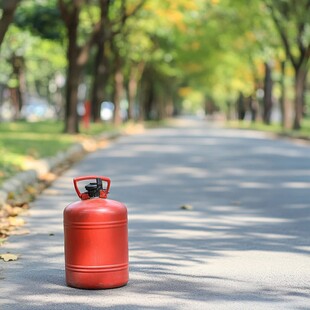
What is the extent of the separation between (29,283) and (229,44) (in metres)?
57.5

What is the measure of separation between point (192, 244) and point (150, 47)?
2119 inches

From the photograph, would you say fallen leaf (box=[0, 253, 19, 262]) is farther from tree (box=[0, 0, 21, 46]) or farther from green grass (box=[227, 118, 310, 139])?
green grass (box=[227, 118, 310, 139])

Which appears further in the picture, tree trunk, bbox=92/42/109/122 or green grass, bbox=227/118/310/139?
tree trunk, bbox=92/42/109/122

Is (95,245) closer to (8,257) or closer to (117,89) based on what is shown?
(8,257)

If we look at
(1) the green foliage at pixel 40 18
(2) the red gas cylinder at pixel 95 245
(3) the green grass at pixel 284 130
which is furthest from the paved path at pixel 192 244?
(1) the green foliage at pixel 40 18

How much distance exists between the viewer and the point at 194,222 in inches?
473

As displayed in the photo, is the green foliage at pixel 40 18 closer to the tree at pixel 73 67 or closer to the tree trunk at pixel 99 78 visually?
the tree at pixel 73 67

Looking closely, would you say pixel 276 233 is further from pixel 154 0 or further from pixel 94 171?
pixel 154 0

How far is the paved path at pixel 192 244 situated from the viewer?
7.32 metres

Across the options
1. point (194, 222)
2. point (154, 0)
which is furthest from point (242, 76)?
point (194, 222)

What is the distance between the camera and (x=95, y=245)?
7.62 meters

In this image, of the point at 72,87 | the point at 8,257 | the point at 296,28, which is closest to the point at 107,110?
the point at 296,28

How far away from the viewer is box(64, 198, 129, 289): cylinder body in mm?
7613

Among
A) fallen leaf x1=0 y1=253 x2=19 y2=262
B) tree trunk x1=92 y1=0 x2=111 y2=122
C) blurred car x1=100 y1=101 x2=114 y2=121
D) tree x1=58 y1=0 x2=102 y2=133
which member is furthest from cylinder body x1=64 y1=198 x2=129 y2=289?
blurred car x1=100 y1=101 x2=114 y2=121
